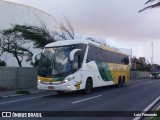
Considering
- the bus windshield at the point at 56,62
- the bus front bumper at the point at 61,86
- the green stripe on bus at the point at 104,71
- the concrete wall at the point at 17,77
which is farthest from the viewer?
the concrete wall at the point at 17,77

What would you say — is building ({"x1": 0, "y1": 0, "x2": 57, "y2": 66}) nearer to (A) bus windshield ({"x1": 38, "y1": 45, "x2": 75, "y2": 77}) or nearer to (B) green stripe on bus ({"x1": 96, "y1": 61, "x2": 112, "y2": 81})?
(B) green stripe on bus ({"x1": 96, "y1": 61, "x2": 112, "y2": 81})

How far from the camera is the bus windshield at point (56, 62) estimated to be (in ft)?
67.6

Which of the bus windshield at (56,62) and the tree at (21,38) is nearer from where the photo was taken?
the bus windshield at (56,62)

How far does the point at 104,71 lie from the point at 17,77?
657cm

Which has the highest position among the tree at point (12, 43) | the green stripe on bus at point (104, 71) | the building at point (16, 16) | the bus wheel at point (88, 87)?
the building at point (16, 16)

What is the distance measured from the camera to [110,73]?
2783 centimetres

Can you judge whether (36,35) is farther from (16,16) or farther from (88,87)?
(16,16)

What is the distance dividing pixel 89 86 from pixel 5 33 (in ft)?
57.4

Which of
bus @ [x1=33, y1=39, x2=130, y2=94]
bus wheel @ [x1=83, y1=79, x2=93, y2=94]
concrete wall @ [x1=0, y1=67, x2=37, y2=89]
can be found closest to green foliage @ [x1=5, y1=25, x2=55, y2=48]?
concrete wall @ [x1=0, y1=67, x2=37, y2=89]

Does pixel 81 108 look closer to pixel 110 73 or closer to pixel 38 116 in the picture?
pixel 38 116

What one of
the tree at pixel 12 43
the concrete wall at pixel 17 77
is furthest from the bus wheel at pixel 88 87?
the tree at pixel 12 43

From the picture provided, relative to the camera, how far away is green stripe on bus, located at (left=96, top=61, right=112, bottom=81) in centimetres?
2526

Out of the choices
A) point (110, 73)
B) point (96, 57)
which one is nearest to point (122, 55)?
point (110, 73)

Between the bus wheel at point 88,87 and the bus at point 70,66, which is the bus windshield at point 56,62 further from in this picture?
the bus wheel at point 88,87
